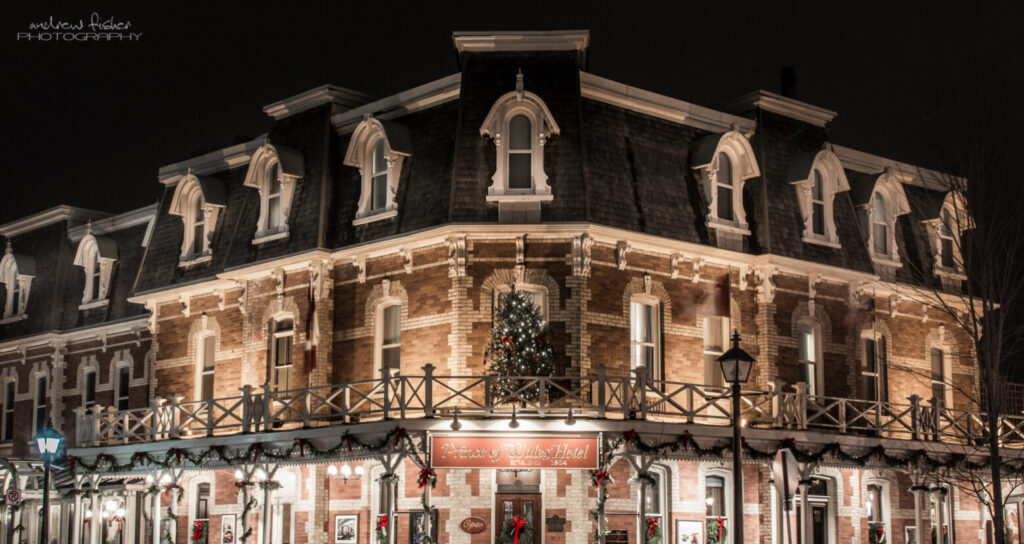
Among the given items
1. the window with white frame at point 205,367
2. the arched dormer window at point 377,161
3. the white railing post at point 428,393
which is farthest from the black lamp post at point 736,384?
the window with white frame at point 205,367

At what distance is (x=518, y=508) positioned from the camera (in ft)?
83.7

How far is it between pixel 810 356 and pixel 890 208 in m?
5.05

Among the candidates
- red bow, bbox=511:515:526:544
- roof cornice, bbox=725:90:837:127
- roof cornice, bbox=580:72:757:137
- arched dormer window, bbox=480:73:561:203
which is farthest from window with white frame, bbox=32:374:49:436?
roof cornice, bbox=725:90:837:127

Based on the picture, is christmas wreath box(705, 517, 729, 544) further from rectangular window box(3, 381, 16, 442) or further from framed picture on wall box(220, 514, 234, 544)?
rectangular window box(3, 381, 16, 442)

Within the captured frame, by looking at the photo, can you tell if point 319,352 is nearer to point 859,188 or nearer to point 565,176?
point 565,176

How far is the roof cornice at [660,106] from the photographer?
2770 centimetres

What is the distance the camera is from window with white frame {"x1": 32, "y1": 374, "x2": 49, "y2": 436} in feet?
132

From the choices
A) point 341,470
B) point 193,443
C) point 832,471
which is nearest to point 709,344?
point 832,471

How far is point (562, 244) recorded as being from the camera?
26.4 m

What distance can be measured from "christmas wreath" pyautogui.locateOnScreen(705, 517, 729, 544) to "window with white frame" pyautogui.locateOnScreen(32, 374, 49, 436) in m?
23.2

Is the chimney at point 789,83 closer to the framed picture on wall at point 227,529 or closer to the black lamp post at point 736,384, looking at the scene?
the black lamp post at point 736,384

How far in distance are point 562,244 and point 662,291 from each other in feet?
9.02

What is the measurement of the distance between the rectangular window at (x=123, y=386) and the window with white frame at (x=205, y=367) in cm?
606

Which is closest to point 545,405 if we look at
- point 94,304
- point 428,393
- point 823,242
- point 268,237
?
point 428,393
